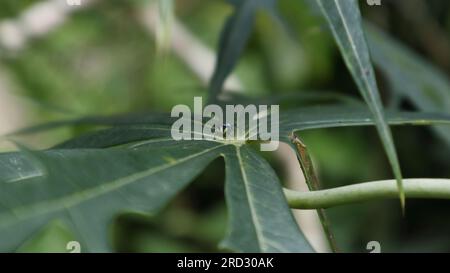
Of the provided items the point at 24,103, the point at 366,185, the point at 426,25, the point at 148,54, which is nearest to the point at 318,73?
the point at 426,25

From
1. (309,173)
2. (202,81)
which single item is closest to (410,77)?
(202,81)

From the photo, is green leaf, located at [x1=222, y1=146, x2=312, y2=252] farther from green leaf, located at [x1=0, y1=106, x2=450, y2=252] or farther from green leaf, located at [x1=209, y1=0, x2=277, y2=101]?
green leaf, located at [x1=209, y1=0, x2=277, y2=101]

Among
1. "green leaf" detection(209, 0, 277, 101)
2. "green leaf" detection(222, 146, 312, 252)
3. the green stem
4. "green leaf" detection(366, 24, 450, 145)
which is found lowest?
"green leaf" detection(222, 146, 312, 252)

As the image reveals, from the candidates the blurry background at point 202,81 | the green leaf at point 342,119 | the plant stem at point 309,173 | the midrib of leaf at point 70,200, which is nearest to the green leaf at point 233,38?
the green leaf at point 342,119

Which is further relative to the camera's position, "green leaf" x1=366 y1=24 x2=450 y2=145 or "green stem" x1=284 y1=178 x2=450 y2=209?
"green leaf" x1=366 y1=24 x2=450 y2=145

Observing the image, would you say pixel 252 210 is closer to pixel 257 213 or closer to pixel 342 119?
pixel 257 213

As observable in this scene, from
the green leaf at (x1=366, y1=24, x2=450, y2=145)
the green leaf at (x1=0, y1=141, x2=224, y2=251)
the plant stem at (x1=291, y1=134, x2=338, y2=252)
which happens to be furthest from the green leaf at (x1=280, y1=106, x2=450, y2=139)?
the green leaf at (x1=366, y1=24, x2=450, y2=145)
